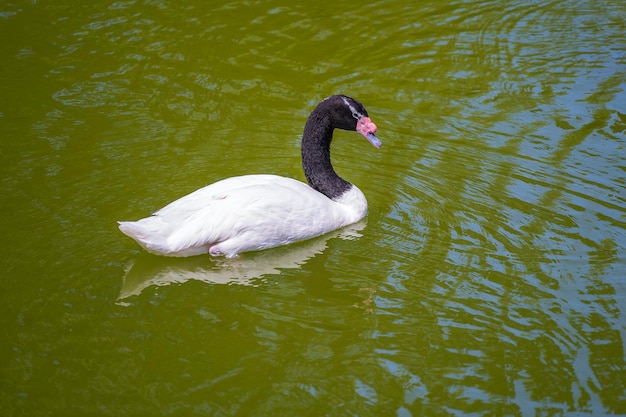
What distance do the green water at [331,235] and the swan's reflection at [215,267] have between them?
3 cm

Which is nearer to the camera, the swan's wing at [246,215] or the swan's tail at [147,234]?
the swan's tail at [147,234]

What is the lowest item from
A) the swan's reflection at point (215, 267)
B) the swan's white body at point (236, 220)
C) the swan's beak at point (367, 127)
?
the swan's reflection at point (215, 267)

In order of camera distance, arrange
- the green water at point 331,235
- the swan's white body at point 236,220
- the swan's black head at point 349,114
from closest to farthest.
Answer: the green water at point 331,235, the swan's white body at point 236,220, the swan's black head at point 349,114

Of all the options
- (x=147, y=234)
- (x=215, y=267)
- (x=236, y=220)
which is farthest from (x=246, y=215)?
(x=147, y=234)

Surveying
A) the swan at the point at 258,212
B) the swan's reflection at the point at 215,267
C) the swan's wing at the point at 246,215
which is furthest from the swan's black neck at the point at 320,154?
the swan's reflection at the point at 215,267

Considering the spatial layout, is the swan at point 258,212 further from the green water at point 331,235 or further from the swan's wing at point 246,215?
the green water at point 331,235

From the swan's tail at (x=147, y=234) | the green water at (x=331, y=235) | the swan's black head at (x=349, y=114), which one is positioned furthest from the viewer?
the swan's black head at (x=349, y=114)

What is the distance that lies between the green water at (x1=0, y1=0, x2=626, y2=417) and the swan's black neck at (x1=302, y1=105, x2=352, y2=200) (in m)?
0.40

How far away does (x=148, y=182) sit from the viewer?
273 inches

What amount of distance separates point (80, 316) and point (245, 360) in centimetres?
109

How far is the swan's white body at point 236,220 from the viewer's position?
577cm

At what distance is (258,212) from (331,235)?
0.71m

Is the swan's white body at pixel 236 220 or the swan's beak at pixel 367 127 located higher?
the swan's beak at pixel 367 127

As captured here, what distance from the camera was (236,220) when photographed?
5941mm
